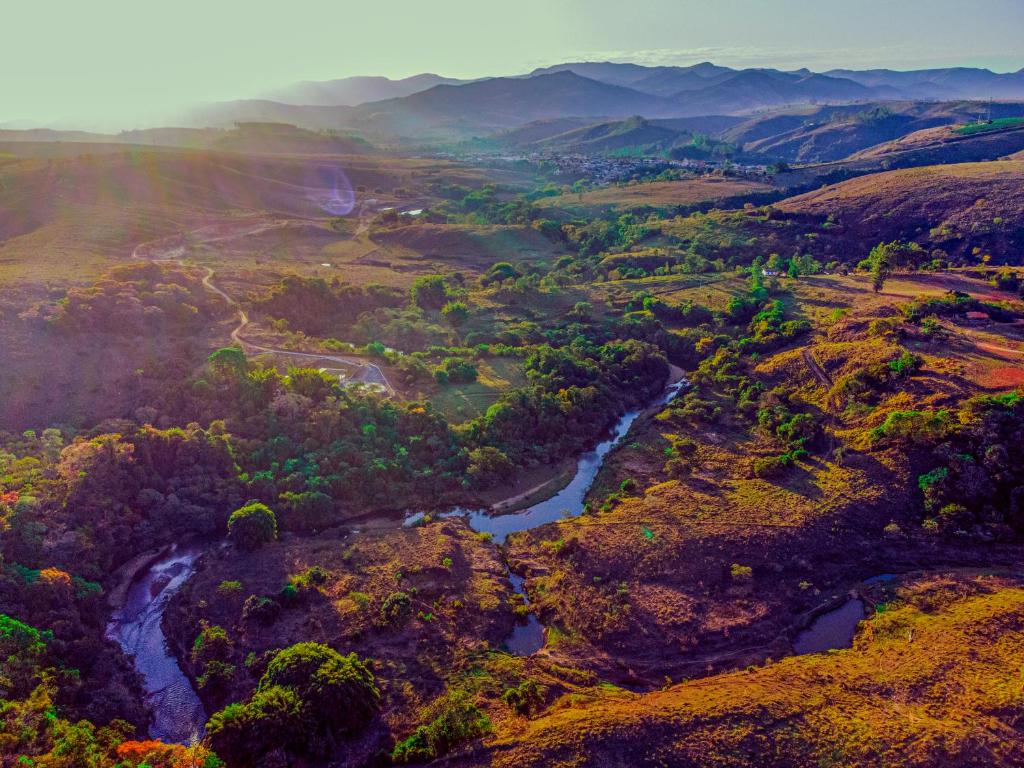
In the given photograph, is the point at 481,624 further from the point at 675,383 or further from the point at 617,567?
the point at 675,383

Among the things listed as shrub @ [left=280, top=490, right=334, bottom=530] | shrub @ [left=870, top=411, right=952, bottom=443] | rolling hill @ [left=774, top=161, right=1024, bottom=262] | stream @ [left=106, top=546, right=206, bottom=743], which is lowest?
stream @ [left=106, top=546, right=206, bottom=743]

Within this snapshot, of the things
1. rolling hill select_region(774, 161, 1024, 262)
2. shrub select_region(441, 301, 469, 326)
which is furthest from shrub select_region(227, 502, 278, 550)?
rolling hill select_region(774, 161, 1024, 262)

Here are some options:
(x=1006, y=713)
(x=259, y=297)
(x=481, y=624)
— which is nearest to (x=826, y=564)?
(x=1006, y=713)

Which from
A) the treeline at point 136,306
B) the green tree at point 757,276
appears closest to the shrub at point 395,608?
the treeline at point 136,306

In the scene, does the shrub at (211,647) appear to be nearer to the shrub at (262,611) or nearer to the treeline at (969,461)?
the shrub at (262,611)

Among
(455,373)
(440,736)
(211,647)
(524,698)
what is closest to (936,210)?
(455,373)

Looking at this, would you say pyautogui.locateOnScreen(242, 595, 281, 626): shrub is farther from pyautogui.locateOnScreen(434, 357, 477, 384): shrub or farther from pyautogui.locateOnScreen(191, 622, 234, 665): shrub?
pyautogui.locateOnScreen(434, 357, 477, 384): shrub
